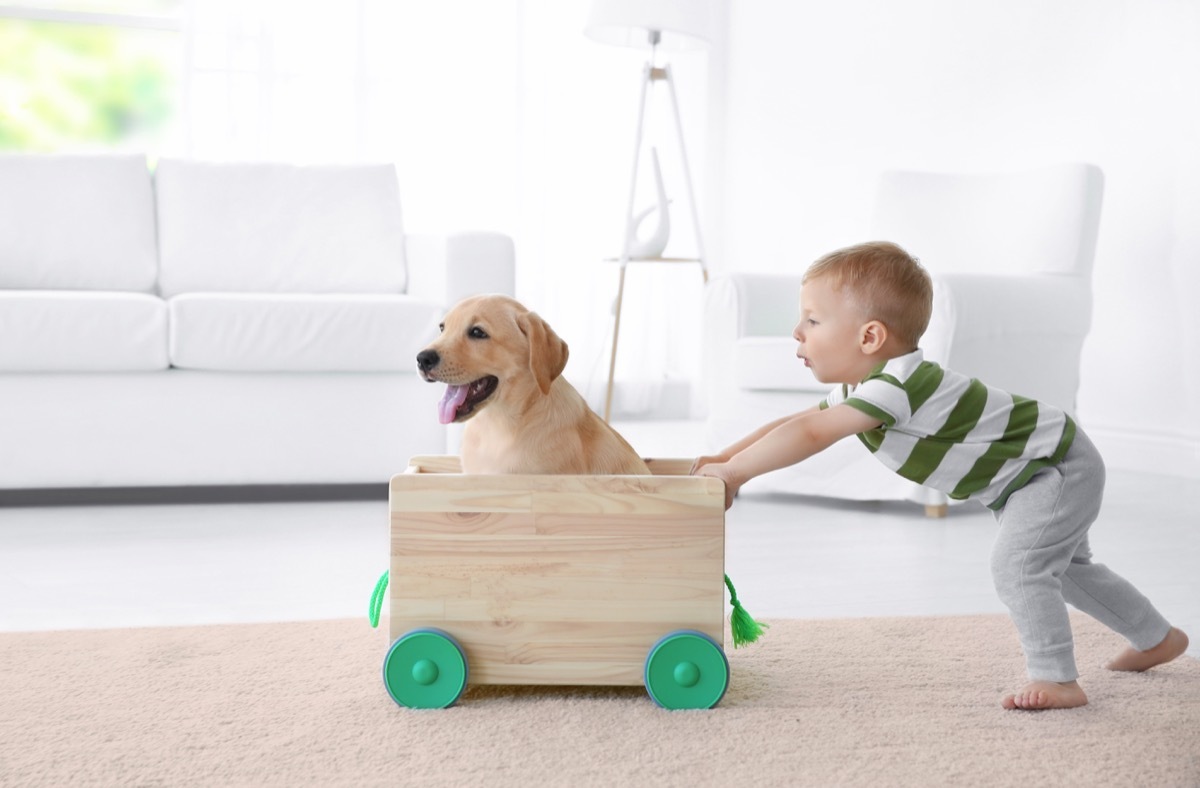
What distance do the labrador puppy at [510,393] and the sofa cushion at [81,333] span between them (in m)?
1.62

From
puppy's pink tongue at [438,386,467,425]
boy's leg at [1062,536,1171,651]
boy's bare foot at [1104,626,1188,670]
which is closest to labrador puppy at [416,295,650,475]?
puppy's pink tongue at [438,386,467,425]

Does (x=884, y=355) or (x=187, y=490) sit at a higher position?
(x=884, y=355)

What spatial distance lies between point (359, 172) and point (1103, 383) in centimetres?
258

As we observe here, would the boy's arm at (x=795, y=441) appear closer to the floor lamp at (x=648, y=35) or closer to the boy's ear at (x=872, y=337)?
the boy's ear at (x=872, y=337)

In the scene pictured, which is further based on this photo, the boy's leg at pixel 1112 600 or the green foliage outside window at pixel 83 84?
the green foliage outside window at pixel 83 84

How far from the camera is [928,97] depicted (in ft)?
15.1

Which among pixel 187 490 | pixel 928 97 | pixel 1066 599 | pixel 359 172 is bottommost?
pixel 187 490

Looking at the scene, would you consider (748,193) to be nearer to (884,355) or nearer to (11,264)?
(11,264)

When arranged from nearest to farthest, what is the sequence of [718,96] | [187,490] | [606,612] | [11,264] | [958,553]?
[606,612] → [958,553] → [187,490] → [11,264] → [718,96]

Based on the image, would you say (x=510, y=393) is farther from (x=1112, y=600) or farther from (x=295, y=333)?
(x=295, y=333)

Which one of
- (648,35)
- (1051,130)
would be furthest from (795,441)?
(1051,130)

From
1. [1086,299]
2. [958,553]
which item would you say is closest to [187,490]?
[958,553]

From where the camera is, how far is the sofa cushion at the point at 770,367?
3.06 metres

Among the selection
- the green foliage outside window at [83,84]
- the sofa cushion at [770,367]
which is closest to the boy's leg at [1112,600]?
the sofa cushion at [770,367]
